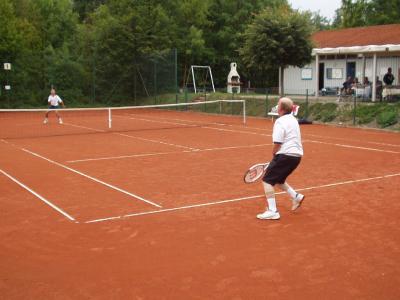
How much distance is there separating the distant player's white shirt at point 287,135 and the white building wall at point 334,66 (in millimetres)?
24826

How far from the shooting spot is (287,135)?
24.1 ft

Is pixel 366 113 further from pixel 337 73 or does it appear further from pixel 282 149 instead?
pixel 282 149

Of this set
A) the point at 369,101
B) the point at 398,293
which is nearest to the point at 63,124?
the point at 369,101

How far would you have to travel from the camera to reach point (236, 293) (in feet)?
16.2

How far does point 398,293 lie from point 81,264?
328cm

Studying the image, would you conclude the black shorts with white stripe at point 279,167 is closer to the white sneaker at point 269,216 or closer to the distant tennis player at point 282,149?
the distant tennis player at point 282,149

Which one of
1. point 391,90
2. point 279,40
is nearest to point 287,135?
point 391,90

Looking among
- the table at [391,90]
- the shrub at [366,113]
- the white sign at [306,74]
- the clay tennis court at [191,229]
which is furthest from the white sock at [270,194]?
the white sign at [306,74]

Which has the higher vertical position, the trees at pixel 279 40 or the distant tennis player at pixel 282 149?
the trees at pixel 279 40

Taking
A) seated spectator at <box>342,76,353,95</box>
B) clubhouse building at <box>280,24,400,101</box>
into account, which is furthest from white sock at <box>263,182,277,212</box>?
seated spectator at <box>342,76,353,95</box>

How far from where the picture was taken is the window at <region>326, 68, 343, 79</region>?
33.1m

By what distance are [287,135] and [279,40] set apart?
2076 cm

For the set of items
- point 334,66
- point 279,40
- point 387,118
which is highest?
point 279,40

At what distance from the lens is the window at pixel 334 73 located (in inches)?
1303
